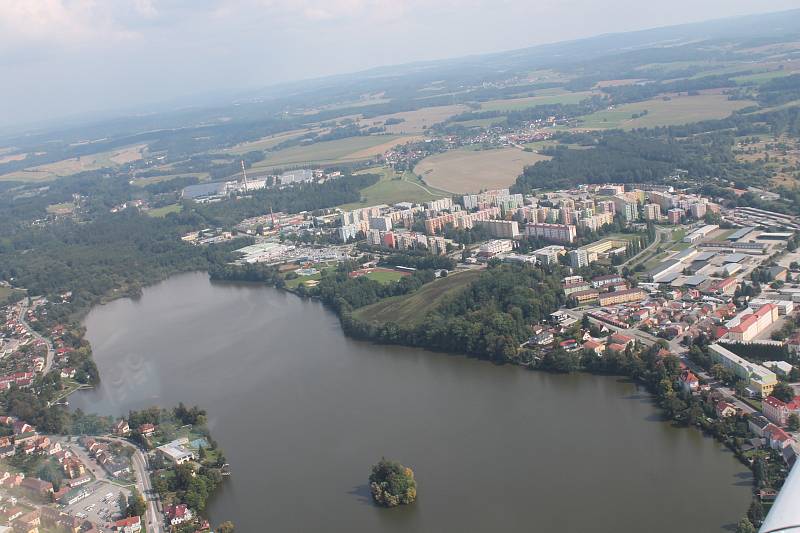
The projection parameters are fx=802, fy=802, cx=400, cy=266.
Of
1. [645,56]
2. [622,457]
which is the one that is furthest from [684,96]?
[622,457]

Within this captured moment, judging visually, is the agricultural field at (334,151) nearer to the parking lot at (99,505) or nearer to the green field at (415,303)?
the green field at (415,303)

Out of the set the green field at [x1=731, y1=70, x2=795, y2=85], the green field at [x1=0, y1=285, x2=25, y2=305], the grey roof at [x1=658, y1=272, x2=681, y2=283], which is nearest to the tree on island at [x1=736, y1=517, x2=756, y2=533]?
the grey roof at [x1=658, y1=272, x2=681, y2=283]

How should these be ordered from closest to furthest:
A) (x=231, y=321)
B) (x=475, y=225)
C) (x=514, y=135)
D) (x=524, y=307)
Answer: (x=524, y=307), (x=231, y=321), (x=475, y=225), (x=514, y=135)

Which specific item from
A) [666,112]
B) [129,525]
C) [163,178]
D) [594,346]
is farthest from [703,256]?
[163,178]

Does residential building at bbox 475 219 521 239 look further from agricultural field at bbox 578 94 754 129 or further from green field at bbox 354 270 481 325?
agricultural field at bbox 578 94 754 129

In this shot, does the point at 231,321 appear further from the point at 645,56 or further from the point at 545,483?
the point at 645,56

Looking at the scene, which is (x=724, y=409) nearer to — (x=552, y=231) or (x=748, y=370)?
(x=748, y=370)
